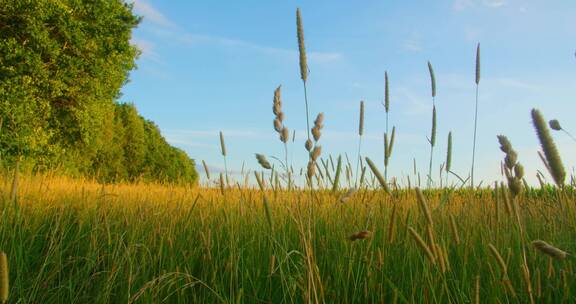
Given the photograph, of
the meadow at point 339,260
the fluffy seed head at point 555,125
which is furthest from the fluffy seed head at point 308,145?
the fluffy seed head at point 555,125

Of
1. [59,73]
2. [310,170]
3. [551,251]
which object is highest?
[59,73]

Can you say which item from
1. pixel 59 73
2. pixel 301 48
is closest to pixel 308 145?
pixel 301 48

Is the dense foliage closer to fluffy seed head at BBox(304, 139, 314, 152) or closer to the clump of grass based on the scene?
fluffy seed head at BBox(304, 139, 314, 152)

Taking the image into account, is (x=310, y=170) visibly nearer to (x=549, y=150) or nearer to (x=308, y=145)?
(x=308, y=145)

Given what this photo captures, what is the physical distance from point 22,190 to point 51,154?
1209 centimetres

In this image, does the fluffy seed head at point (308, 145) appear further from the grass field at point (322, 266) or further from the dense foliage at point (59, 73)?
the dense foliage at point (59, 73)

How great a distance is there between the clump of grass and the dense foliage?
14.1 m

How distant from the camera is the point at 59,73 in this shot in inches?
669

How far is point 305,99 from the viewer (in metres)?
1.84

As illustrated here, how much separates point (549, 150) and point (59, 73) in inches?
712

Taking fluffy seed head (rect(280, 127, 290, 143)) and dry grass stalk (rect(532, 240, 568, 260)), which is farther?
fluffy seed head (rect(280, 127, 290, 143))

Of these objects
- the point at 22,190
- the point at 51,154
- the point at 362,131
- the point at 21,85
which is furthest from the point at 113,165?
the point at 362,131

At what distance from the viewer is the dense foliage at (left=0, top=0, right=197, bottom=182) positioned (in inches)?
615

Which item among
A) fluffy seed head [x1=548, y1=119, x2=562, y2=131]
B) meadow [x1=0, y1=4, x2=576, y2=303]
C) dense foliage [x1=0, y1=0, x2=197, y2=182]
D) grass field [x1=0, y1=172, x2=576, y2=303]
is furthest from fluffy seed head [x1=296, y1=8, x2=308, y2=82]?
dense foliage [x1=0, y1=0, x2=197, y2=182]
